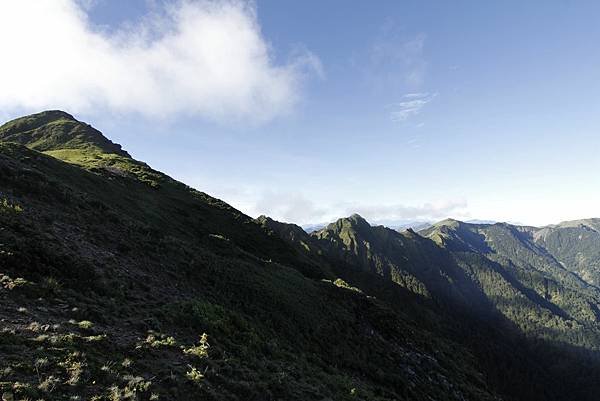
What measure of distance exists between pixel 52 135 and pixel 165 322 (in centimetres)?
12182

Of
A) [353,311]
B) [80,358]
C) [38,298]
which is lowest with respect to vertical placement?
[353,311]

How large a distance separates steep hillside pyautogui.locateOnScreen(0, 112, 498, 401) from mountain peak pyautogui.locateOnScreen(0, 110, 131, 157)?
62682 millimetres

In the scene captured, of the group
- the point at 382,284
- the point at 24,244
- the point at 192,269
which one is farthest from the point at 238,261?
the point at 382,284

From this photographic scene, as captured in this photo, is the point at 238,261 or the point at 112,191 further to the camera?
the point at 112,191

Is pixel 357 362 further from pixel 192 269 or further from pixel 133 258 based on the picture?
pixel 133 258

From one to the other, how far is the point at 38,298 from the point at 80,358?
216 inches

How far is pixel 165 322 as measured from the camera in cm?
1973

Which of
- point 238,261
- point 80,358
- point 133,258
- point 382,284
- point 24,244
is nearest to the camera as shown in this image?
point 80,358

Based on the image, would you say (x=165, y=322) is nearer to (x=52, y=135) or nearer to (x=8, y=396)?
(x=8, y=396)

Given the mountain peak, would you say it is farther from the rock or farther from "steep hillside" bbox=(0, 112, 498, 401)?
the rock

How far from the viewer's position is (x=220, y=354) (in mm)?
18156

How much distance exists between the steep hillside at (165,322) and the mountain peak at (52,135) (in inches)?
2468

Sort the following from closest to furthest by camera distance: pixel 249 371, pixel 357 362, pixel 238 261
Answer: pixel 249 371 < pixel 357 362 < pixel 238 261

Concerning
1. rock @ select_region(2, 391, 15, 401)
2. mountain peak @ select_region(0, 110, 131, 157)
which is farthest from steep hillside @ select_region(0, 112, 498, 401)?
mountain peak @ select_region(0, 110, 131, 157)
